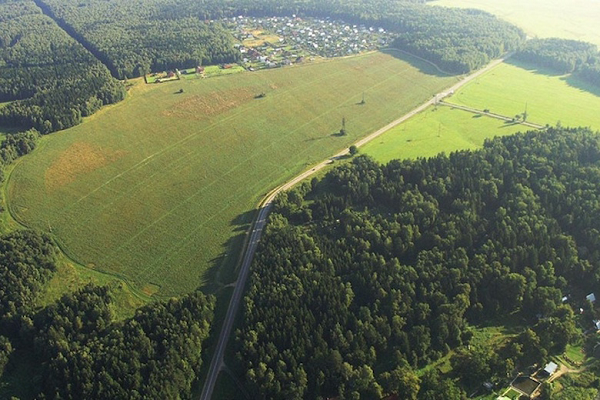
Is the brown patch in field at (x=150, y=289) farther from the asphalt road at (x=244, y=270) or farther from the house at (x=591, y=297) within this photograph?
the house at (x=591, y=297)

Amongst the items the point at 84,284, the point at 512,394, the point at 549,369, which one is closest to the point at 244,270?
the point at 84,284

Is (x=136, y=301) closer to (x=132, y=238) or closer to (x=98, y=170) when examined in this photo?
(x=132, y=238)

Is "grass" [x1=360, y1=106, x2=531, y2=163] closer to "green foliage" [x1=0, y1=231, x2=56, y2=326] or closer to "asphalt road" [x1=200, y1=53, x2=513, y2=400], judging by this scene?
"asphalt road" [x1=200, y1=53, x2=513, y2=400]

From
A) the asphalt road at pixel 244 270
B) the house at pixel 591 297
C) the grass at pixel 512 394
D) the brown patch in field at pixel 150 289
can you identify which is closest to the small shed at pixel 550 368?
the grass at pixel 512 394

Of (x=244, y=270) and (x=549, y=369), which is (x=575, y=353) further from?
(x=244, y=270)

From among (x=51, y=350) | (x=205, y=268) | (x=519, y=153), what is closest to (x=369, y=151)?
(x=519, y=153)

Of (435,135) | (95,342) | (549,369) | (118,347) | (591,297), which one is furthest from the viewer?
(435,135)
